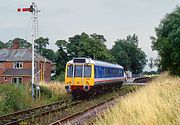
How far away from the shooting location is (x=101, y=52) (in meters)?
83.7

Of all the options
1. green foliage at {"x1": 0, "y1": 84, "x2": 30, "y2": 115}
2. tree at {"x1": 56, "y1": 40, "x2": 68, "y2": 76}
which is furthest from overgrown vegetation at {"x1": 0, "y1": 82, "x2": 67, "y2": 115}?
tree at {"x1": 56, "y1": 40, "x2": 68, "y2": 76}

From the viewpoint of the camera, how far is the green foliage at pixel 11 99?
18.9 metres

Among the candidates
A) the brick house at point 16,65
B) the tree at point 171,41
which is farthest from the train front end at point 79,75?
the brick house at point 16,65

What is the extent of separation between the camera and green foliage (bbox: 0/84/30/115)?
1888cm

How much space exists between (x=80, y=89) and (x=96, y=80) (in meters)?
1.37

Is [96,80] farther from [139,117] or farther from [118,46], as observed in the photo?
[118,46]

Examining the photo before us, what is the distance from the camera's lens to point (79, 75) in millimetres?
26922

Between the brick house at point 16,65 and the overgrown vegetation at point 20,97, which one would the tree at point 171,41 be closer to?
the overgrown vegetation at point 20,97

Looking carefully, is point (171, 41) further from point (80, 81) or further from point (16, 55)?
point (16, 55)

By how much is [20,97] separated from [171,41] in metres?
20.3

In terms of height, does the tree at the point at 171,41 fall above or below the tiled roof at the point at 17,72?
above

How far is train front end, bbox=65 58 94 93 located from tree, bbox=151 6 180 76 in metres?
12.0

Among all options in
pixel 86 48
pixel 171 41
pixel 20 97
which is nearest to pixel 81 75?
pixel 20 97

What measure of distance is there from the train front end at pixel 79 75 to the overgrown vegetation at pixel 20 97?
43.3 inches
